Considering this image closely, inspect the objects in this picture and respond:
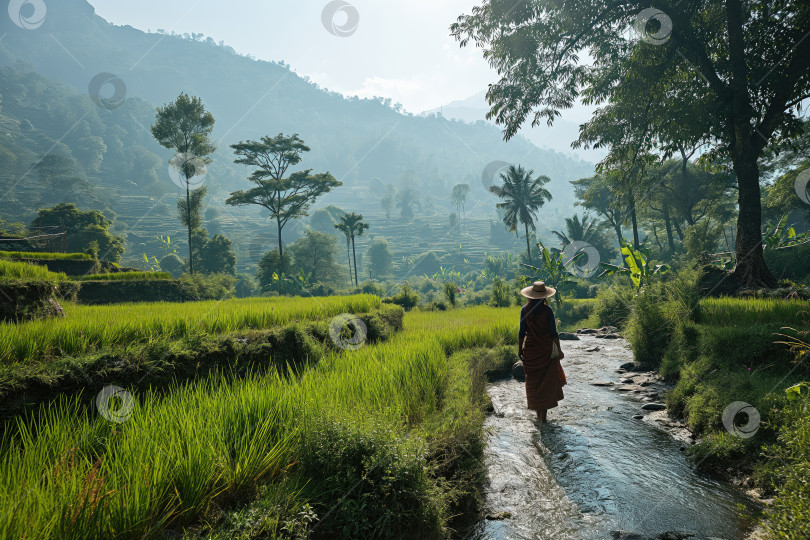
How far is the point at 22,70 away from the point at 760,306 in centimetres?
25356

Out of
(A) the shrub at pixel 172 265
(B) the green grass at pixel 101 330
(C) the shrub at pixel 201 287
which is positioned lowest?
(B) the green grass at pixel 101 330

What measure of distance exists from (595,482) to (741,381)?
2829 mm

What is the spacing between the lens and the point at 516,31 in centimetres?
1187

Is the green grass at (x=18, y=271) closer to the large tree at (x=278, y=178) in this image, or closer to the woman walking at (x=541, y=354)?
the woman walking at (x=541, y=354)

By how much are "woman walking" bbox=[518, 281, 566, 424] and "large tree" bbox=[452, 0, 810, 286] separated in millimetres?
7498

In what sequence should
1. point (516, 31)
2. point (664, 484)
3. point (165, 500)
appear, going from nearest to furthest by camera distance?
point (165, 500), point (664, 484), point (516, 31)

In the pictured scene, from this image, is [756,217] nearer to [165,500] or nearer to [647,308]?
[647,308]

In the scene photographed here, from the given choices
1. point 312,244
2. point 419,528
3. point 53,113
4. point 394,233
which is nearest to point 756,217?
point 419,528
